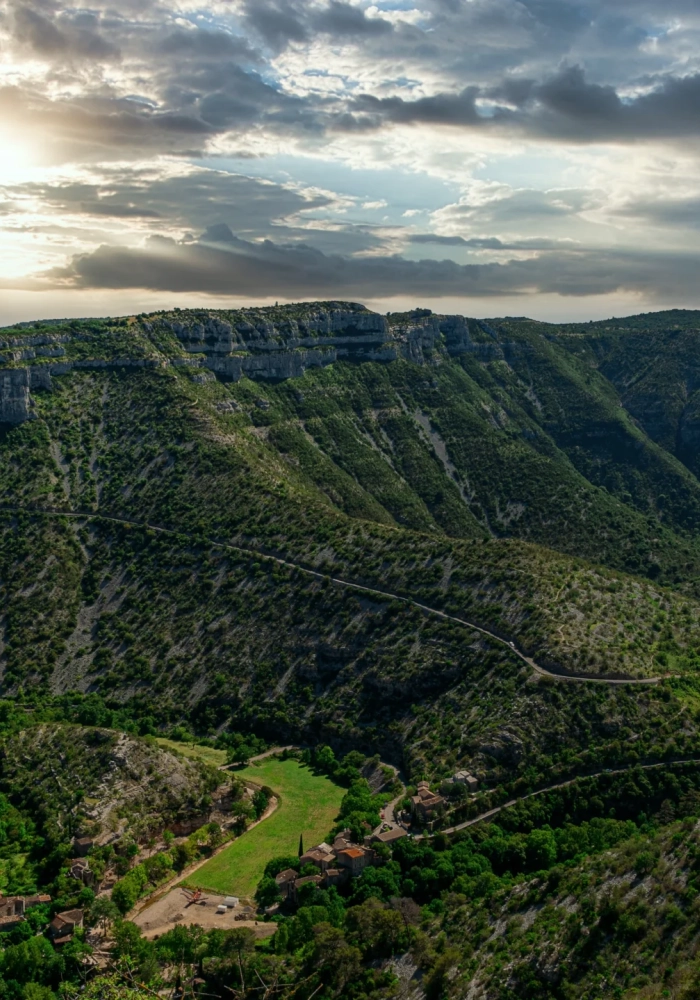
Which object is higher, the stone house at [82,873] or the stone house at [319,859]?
the stone house at [319,859]

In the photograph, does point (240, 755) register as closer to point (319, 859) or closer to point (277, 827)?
point (277, 827)

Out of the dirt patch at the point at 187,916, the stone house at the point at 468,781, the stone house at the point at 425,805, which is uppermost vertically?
the stone house at the point at 468,781

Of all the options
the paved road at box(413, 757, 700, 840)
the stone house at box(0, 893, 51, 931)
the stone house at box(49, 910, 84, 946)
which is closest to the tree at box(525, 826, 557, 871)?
the paved road at box(413, 757, 700, 840)

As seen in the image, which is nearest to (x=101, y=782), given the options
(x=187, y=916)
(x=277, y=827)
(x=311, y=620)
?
(x=277, y=827)

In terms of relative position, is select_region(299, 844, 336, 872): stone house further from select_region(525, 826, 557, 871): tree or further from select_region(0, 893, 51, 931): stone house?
select_region(0, 893, 51, 931): stone house

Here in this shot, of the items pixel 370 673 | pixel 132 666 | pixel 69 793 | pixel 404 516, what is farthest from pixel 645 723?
pixel 404 516

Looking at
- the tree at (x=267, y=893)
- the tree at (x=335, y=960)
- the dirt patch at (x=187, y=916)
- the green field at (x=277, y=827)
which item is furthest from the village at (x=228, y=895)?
the tree at (x=335, y=960)

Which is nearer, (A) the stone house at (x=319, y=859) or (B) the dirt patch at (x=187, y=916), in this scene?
(B) the dirt patch at (x=187, y=916)

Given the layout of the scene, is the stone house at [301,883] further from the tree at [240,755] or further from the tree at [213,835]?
the tree at [240,755]
